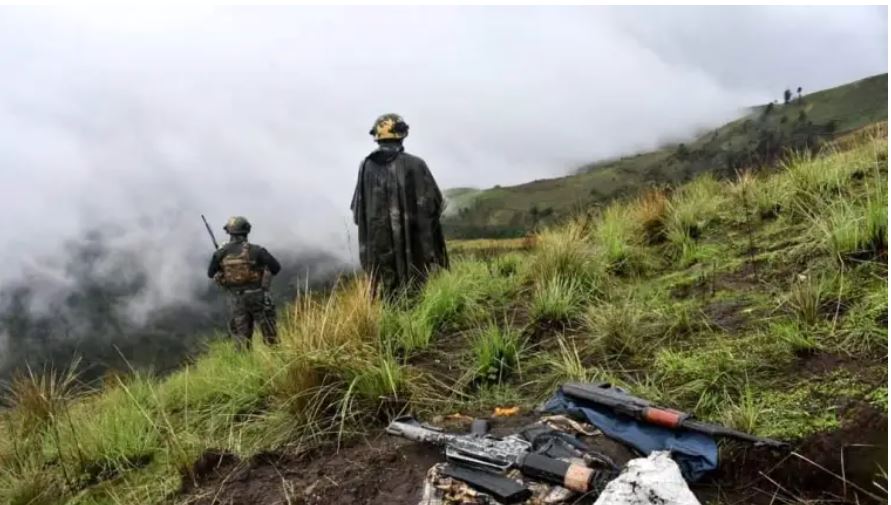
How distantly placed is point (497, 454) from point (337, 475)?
860 mm

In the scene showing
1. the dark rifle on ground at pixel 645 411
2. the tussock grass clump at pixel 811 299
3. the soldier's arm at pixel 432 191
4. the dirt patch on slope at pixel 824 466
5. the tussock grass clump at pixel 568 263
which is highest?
the soldier's arm at pixel 432 191

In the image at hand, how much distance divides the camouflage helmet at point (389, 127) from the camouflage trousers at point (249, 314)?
2408 millimetres

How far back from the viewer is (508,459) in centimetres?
323

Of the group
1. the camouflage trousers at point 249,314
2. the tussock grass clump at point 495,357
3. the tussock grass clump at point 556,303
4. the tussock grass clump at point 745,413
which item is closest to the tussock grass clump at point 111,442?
the tussock grass clump at point 495,357

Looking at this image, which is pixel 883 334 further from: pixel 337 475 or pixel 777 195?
pixel 777 195

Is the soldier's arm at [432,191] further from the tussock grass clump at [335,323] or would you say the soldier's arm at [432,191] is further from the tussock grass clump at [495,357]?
the tussock grass clump at [495,357]

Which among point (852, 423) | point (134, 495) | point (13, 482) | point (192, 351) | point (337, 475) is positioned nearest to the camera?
point (852, 423)

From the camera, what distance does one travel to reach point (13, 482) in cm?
486

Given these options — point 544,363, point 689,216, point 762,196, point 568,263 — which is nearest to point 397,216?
point 568,263

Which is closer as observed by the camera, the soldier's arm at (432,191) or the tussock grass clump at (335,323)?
the tussock grass clump at (335,323)

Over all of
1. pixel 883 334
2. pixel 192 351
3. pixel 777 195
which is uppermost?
pixel 777 195

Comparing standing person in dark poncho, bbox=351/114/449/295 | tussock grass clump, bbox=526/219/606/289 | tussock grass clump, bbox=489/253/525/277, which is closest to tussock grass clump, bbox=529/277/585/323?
tussock grass clump, bbox=526/219/606/289

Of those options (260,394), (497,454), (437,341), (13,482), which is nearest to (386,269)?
(437,341)

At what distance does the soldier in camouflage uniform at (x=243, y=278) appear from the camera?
8336 mm
